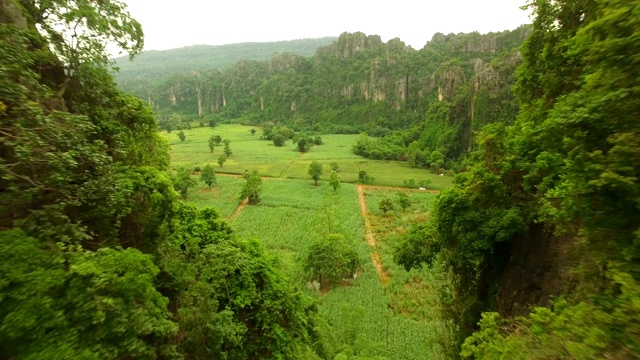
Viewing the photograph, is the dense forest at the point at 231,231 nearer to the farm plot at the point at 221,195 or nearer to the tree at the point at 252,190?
the farm plot at the point at 221,195

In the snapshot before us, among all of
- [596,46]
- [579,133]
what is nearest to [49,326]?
[579,133]

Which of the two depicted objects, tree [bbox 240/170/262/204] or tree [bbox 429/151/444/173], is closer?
tree [bbox 240/170/262/204]

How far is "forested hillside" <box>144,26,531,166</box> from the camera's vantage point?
8431 cm

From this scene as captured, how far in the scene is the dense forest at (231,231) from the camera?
5.65 meters

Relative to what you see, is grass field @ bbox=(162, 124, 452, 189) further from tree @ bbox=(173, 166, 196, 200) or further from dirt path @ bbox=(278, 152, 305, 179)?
tree @ bbox=(173, 166, 196, 200)

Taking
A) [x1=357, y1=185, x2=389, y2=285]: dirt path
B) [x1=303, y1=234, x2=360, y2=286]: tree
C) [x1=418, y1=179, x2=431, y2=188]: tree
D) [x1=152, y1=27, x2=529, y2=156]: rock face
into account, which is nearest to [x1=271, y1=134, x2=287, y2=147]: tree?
[x1=152, y1=27, x2=529, y2=156]: rock face

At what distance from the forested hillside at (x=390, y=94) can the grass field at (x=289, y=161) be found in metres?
7.96

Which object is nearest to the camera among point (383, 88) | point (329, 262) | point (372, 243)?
point (329, 262)

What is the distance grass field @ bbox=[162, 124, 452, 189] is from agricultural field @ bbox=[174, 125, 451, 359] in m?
0.27

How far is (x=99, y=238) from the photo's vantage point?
8625mm

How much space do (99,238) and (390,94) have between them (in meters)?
148

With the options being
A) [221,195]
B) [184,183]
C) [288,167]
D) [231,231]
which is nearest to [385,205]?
[221,195]

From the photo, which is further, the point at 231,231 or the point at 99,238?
the point at 231,231

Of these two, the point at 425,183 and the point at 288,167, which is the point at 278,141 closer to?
the point at 288,167
